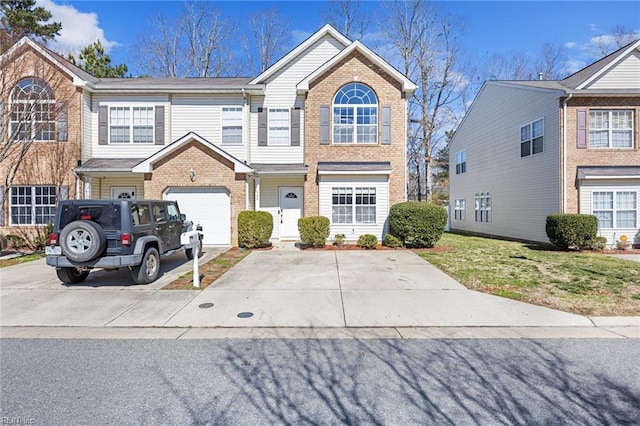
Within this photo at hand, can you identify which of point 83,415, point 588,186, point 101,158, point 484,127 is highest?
point 484,127

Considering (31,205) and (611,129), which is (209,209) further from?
(611,129)

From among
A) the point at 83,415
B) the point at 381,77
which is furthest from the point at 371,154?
the point at 83,415

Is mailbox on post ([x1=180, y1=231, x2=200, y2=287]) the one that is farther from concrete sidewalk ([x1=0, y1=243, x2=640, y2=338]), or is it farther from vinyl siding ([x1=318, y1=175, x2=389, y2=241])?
vinyl siding ([x1=318, y1=175, x2=389, y2=241])

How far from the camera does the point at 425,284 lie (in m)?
7.74

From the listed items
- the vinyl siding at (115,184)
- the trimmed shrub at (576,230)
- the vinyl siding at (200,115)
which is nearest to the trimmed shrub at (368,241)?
the vinyl siding at (200,115)

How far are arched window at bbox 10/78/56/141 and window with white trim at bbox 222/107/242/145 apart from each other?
249 inches

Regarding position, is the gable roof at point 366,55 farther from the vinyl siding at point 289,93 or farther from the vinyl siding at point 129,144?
the vinyl siding at point 129,144

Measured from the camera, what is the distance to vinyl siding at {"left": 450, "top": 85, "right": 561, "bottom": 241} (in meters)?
15.3

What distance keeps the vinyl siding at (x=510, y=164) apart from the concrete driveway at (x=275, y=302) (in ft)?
34.0

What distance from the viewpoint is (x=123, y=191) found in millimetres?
15289

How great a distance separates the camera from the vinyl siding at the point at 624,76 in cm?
1460

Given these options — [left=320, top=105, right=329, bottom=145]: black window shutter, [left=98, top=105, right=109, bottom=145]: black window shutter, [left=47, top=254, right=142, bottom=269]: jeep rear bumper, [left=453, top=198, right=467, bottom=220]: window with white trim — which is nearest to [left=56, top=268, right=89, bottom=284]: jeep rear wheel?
[left=47, top=254, right=142, bottom=269]: jeep rear bumper

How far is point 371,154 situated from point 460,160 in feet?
43.3

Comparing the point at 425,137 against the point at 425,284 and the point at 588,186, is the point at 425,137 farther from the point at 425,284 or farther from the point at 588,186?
the point at 425,284
